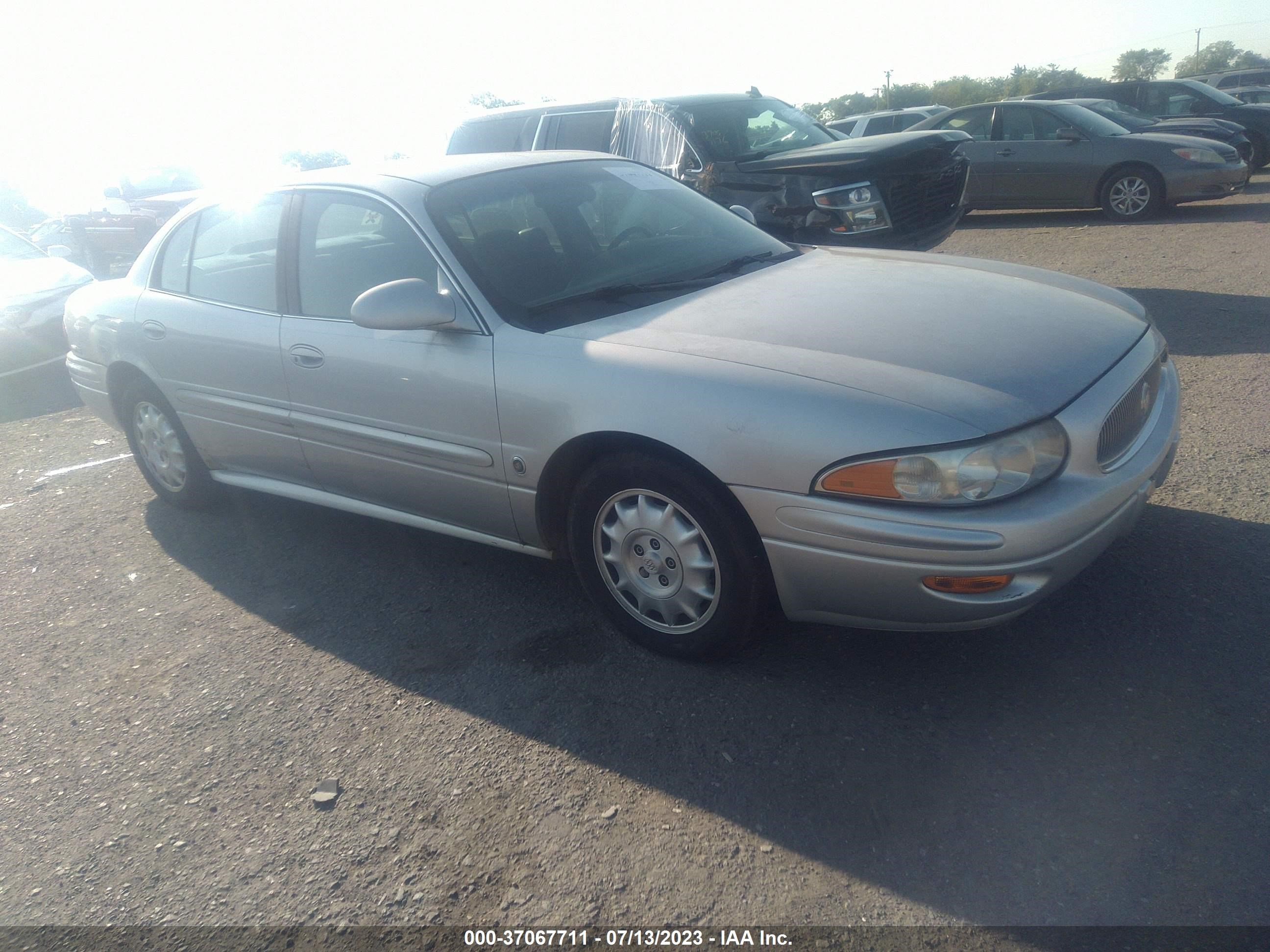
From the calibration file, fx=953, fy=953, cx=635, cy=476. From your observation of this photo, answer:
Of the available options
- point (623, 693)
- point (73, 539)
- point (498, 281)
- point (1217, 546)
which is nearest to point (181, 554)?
point (73, 539)

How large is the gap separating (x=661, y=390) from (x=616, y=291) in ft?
2.46

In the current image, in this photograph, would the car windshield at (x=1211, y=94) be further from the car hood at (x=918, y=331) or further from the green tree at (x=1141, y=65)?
the green tree at (x=1141, y=65)

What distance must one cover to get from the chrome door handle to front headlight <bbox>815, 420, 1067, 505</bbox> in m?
2.09

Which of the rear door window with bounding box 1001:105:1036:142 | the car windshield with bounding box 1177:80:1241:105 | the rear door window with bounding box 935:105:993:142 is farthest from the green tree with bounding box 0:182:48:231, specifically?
the car windshield with bounding box 1177:80:1241:105

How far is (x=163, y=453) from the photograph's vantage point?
190 inches

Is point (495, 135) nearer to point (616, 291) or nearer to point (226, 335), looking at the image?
point (226, 335)

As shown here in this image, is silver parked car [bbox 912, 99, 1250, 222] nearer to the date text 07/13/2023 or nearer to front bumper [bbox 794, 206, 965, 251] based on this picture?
front bumper [bbox 794, 206, 965, 251]

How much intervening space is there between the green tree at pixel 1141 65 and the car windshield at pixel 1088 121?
59.9 metres

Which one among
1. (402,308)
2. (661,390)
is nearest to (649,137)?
(402,308)

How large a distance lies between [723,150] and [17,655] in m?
5.56

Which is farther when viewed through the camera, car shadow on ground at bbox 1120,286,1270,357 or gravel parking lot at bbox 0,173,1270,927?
car shadow on ground at bbox 1120,286,1270,357

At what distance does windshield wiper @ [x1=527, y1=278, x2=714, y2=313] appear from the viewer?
3.31 m

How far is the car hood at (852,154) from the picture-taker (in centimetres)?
638

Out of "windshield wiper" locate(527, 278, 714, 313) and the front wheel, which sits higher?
"windshield wiper" locate(527, 278, 714, 313)
